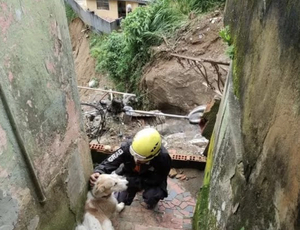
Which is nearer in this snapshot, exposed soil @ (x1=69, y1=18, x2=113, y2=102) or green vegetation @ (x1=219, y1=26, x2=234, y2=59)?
green vegetation @ (x1=219, y1=26, x2=234, y2=59)

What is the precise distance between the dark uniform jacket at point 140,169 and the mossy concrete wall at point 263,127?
1.71 m

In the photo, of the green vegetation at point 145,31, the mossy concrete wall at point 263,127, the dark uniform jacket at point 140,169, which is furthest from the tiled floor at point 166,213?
the green vegetation at point 145,31

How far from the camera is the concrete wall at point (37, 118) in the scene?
2.64 m

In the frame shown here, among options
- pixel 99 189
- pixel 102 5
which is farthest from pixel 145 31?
pixel 102 5

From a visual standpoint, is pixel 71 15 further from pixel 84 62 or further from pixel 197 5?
pixel 197 5

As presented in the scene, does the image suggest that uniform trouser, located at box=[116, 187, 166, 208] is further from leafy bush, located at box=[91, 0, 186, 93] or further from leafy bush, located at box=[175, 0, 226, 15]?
leafy bush, located at box=[175, 0, 226, 15]

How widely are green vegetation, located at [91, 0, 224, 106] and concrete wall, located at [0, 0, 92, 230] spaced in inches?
303

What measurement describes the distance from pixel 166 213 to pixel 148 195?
533mm

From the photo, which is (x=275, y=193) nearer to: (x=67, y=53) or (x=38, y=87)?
(x=38, y=87)

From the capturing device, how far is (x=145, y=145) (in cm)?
476

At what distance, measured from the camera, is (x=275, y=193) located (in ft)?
6.94

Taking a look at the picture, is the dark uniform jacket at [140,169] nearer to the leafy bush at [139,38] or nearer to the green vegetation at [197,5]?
the leafy bush at [139,38]

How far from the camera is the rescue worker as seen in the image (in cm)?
479

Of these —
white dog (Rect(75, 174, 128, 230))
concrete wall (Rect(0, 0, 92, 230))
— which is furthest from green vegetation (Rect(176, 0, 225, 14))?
concrete wall (Rect(0, 0, 92, 230))
